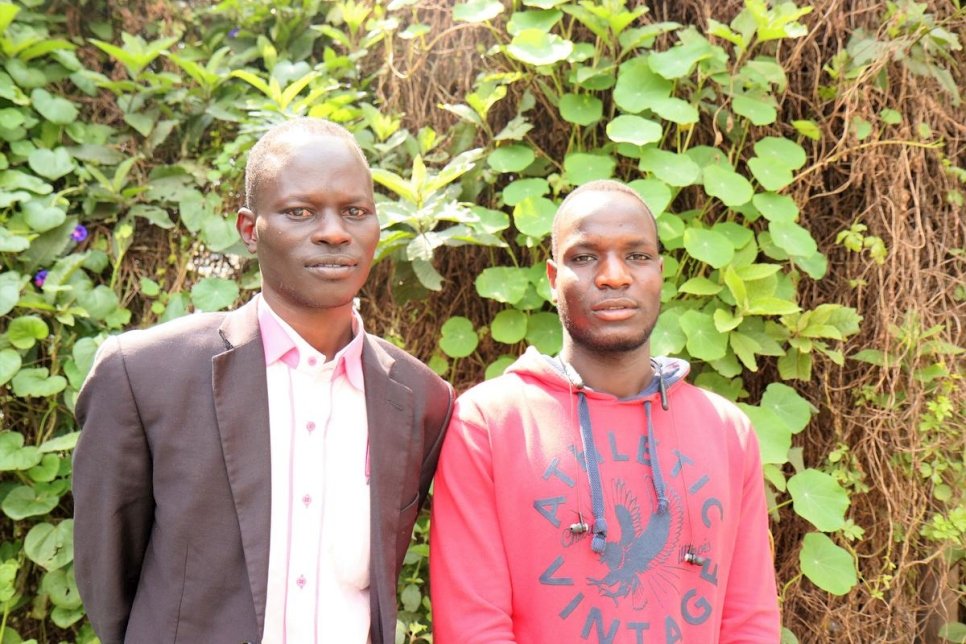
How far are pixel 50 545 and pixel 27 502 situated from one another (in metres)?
0.15

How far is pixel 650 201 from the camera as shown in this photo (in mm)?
2557

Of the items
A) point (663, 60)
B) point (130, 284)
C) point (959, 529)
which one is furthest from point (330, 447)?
point (959, 529)

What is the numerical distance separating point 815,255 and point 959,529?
37.8 inches

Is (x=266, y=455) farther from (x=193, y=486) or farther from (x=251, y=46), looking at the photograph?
(x=251, y=46)

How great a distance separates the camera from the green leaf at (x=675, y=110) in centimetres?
256

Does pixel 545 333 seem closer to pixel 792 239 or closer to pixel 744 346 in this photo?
pixel 744 346

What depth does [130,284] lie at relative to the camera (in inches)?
112

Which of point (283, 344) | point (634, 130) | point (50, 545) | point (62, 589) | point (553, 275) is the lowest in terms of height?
point (62, 589)

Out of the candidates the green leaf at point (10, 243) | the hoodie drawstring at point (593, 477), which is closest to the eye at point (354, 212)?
the hoodie drawstring at point (593, 477)

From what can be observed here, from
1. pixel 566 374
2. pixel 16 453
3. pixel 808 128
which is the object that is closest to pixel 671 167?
pixel 808 128

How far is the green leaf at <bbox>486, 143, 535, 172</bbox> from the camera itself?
2.69 metres

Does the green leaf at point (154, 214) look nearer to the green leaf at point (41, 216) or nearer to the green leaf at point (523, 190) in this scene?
the green leaf at point (41, 216)

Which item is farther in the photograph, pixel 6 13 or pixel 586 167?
pixel 6 13

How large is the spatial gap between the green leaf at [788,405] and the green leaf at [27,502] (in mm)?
2146
